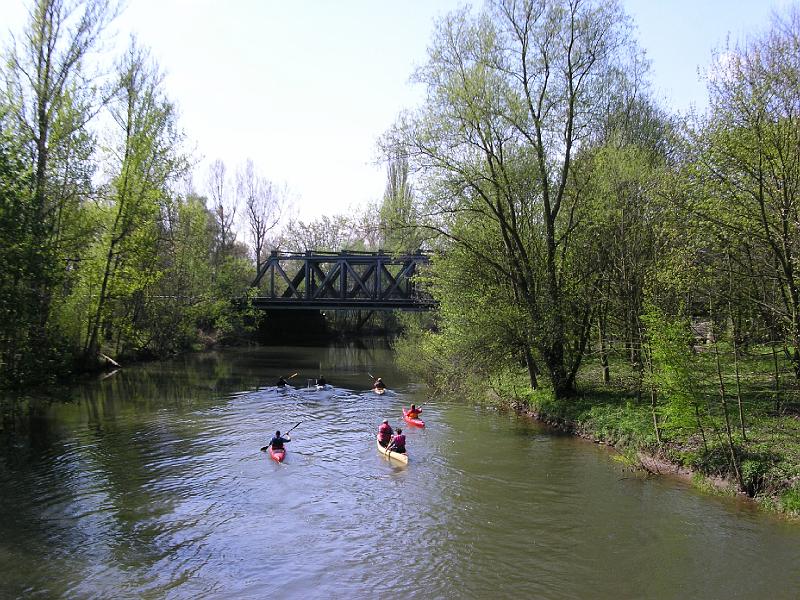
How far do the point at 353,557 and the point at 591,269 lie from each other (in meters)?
12.9

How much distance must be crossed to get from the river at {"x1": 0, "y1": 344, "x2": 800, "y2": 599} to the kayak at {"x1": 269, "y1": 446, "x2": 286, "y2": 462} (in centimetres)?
21

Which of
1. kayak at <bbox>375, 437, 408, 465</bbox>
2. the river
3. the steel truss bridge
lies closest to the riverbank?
the river

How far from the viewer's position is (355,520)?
38.8ft

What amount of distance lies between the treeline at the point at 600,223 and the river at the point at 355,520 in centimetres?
284

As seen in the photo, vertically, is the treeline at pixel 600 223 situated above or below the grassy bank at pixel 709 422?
above

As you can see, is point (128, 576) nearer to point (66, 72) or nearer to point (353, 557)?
point (353, 557)

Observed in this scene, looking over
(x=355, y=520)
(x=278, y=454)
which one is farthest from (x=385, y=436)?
(x=355, y=520)

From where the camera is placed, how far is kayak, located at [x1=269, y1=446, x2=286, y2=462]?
15.8m

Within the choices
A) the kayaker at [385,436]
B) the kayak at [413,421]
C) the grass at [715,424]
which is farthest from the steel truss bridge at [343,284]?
the kayaker at [385,436]

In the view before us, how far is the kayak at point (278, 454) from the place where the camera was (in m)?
15.8

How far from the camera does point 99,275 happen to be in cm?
2909

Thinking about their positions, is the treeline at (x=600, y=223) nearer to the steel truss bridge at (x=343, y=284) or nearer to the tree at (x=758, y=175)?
the tree at (x=758, y=175)

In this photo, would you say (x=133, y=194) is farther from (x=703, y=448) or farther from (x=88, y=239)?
(x=703, y=448)

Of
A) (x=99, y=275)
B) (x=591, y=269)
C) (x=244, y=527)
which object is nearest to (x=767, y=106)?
(x=591, y=269)
